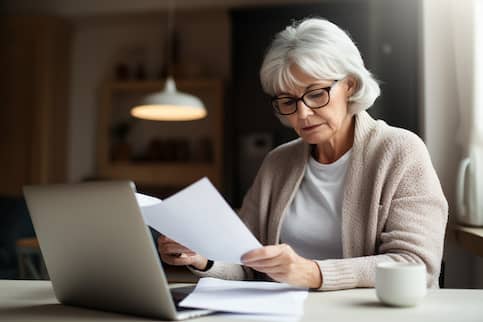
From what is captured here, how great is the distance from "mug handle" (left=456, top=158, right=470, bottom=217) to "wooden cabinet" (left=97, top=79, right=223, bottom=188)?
2975 millimetres

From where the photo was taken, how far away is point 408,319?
810 millimetres

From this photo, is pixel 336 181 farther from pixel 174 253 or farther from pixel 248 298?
pixel 248 298

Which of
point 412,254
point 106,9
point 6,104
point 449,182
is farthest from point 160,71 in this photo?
point 412,254

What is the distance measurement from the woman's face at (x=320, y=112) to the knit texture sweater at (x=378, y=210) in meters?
0.06

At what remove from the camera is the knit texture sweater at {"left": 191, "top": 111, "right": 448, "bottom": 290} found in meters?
1.12

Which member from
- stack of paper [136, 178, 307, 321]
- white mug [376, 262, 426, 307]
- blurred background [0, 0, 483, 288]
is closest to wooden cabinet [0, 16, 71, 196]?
blurred background [0, 0, 483, 288]

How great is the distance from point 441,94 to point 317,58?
87cm

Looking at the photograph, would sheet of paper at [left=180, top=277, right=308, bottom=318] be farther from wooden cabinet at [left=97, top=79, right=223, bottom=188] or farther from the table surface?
wooden cabinet at [left=97, top=79, right=223, bottom=188]

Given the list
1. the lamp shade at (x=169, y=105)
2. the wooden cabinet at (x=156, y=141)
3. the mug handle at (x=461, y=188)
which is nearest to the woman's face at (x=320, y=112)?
the mug handle at (x=461, y=188)

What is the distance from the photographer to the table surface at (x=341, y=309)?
83 centimetres

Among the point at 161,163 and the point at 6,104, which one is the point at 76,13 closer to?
the point at 6,104

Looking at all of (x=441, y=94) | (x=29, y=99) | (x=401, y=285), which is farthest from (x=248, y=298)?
(x=29, y=99)

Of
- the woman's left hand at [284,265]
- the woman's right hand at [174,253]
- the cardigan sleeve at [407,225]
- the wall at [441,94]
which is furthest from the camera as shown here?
the wall at [441,94]

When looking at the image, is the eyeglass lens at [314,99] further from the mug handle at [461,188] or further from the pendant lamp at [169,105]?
the pendant lamp at [169,105]
